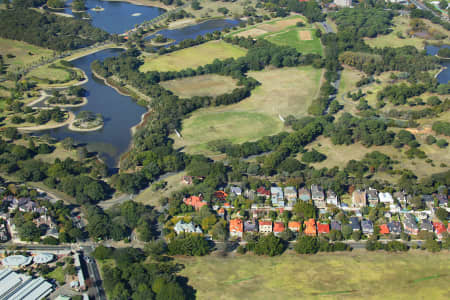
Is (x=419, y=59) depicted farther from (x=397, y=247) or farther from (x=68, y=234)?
(x=68, y=234)

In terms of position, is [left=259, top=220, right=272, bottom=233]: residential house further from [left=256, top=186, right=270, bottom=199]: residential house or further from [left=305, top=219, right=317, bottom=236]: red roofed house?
[left=256, top=186, right=270, bottom=199]: residential house

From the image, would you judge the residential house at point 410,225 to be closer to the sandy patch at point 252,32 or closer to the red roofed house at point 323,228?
the red roofed house at point 323,228

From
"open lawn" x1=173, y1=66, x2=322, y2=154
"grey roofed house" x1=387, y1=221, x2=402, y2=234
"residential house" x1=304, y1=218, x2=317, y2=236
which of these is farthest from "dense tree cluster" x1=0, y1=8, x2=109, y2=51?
"grey roofed house" x1=387, y1=221, x2=402, y2=234

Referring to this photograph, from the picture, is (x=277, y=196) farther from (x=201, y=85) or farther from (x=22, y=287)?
(x=201, y=85)

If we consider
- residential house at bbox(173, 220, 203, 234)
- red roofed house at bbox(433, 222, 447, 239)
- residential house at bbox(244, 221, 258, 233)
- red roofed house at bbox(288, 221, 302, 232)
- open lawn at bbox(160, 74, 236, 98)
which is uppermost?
open lawn at bbox(160, 74, 236, 98)

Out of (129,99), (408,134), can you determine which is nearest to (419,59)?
(408,134)

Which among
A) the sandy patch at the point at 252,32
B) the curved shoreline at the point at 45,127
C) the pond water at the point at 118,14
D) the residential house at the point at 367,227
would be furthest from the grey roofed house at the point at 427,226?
the pond water at the point at 118,14
